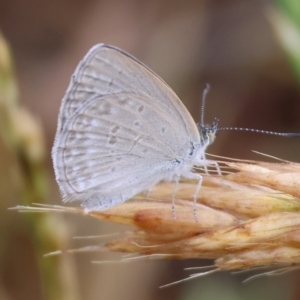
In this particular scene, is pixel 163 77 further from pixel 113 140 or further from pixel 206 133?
pixel 113 140

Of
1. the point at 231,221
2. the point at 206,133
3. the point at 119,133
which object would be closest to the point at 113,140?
the point at 119,133

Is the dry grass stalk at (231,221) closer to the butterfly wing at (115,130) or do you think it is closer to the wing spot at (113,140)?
the butterfly wing at (115,130)

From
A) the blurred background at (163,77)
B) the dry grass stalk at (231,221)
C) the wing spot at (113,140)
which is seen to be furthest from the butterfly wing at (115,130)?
the blurred background at (163,77)

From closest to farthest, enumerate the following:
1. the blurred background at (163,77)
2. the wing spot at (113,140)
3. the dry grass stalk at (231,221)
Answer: the dry grass stalk at (231,221) → the wing spot at (113,140) → the blurred background at (163,77)

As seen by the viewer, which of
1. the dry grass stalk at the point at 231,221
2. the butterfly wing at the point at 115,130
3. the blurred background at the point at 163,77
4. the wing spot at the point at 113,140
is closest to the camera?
the dry grass stalk at the point at 231,221

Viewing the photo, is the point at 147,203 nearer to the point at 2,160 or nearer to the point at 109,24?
the point at 2,160

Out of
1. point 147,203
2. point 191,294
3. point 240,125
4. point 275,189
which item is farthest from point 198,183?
point 240,125
